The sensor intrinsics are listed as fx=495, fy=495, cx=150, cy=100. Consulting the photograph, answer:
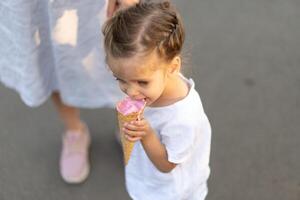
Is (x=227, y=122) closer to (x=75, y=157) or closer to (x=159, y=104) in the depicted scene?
(x=75, y=157)

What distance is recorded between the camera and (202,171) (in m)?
1.42

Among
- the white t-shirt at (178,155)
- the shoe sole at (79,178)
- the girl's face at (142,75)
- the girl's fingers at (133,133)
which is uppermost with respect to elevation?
the girl's face at (142,75)

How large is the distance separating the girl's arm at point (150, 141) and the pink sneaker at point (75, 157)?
2.67 ft

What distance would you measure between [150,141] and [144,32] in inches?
10.8

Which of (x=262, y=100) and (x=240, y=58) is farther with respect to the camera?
(x=240, y=58)

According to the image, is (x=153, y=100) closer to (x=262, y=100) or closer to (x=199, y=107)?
(x=199, y=107)

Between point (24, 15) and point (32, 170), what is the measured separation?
81 centimetres

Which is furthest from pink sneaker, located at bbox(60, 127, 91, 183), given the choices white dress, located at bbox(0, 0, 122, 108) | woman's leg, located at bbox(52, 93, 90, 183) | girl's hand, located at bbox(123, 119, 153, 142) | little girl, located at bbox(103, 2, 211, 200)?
girl's hand, located at bbox(123, 119, 153, 142)

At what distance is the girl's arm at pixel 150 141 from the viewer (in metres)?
1.11

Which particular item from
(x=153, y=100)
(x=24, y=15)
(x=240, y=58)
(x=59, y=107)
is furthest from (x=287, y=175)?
(x=24, y=15)

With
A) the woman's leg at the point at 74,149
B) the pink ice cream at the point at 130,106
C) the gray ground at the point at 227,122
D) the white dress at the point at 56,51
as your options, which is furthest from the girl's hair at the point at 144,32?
the woman's leg at the point at 74,149

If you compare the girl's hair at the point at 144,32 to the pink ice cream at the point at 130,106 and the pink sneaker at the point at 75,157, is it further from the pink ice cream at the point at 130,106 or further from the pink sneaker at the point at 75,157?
the pink sneaker at the point at 75,157

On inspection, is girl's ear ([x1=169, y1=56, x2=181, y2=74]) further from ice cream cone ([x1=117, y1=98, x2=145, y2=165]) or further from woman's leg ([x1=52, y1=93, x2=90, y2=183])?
woman's leg ([x1=52, y1=93, x2=90, y2=183])

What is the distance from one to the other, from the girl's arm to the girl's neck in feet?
0.32
